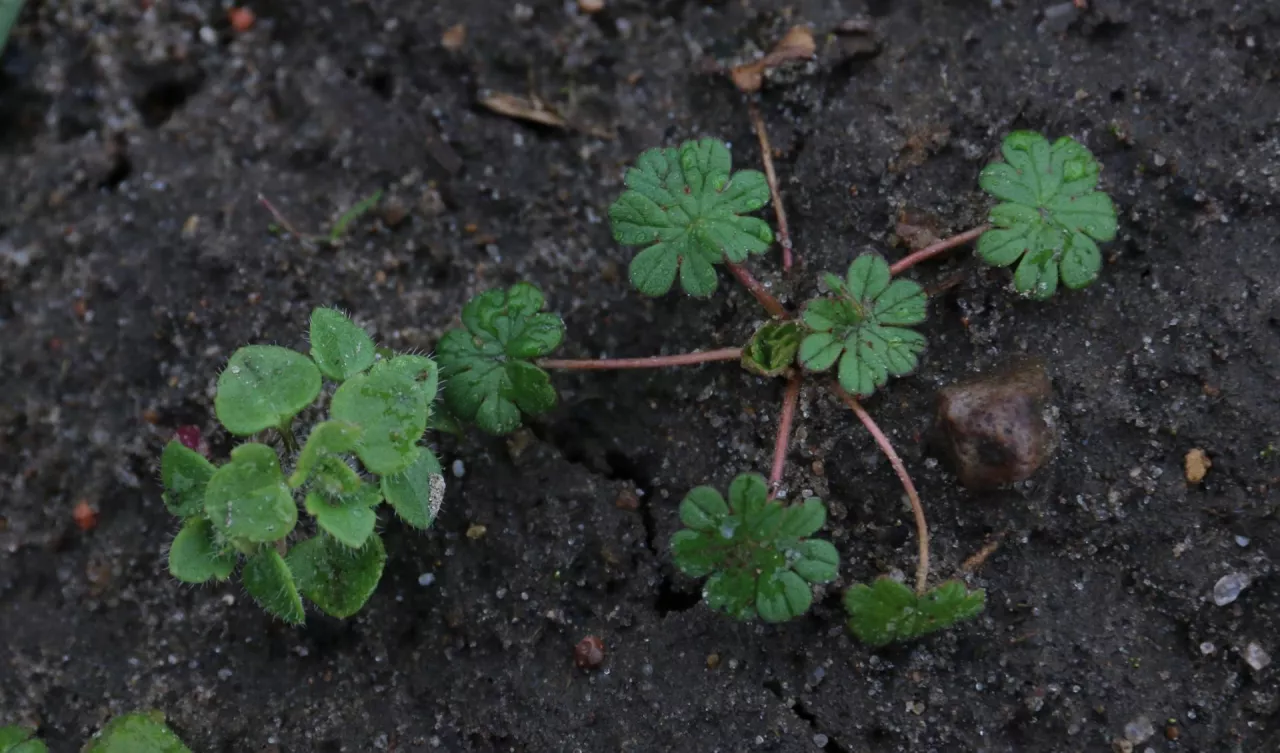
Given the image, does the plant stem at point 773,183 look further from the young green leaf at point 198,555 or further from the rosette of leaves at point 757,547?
the young green leaf at point 198,555

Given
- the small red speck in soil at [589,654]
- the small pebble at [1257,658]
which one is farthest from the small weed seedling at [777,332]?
the small pebble at [1257,658]

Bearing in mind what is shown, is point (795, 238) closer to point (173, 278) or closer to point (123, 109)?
point (173, 278)

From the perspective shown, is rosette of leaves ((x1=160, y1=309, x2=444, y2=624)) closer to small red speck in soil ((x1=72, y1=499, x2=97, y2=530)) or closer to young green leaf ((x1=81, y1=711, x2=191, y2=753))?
young green leaf ((x1=81, y1=711, x2=191, y2=753))

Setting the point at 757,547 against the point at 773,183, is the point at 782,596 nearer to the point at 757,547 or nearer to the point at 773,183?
the point at 757,547

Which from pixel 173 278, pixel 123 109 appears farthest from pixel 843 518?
pixel 123 109

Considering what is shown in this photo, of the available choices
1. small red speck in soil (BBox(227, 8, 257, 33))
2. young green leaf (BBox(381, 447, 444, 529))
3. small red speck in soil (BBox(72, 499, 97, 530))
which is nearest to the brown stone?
young green leaf (BBox(381, 447, 444, 529))
